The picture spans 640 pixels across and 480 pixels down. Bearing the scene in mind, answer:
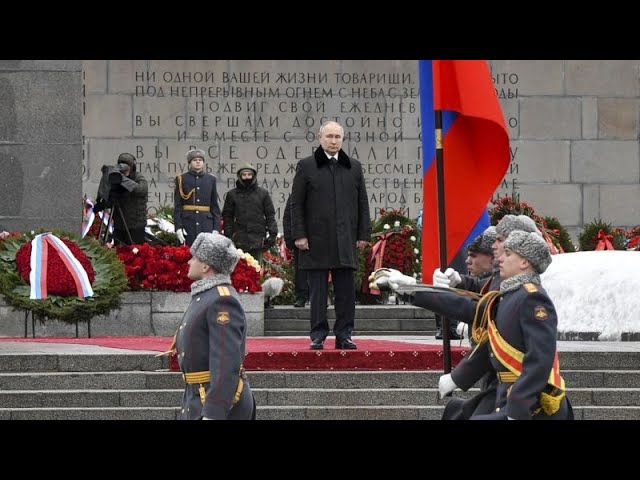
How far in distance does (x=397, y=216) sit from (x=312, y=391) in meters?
8.16

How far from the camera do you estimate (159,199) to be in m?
23.1

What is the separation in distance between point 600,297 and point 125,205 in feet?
18.6

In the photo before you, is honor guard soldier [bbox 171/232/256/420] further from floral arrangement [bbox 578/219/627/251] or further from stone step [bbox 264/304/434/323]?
floral arrangement [bbox 578/219/627/251]

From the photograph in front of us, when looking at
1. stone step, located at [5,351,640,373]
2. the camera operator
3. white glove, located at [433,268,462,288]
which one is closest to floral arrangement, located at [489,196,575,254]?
the camera operator

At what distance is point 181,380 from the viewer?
1079cm

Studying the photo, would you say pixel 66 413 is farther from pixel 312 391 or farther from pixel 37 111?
pixel 37 111

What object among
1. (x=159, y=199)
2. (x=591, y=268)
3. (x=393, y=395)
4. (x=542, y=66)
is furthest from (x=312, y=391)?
(x=542, y=66)

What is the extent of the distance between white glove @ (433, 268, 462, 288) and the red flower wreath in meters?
7.18

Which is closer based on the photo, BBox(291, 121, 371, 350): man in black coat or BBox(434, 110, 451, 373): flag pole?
BBox(434, 110, 451, 373): flag pole

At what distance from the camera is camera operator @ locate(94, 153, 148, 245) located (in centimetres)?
1686

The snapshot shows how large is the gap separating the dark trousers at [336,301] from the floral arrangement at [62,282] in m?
3.14

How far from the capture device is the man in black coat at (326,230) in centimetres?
1180

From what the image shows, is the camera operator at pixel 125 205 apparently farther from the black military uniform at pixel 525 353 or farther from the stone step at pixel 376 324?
the black military uniform at pixel 525 353

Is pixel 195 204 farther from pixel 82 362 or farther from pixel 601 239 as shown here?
pixel 82 362
